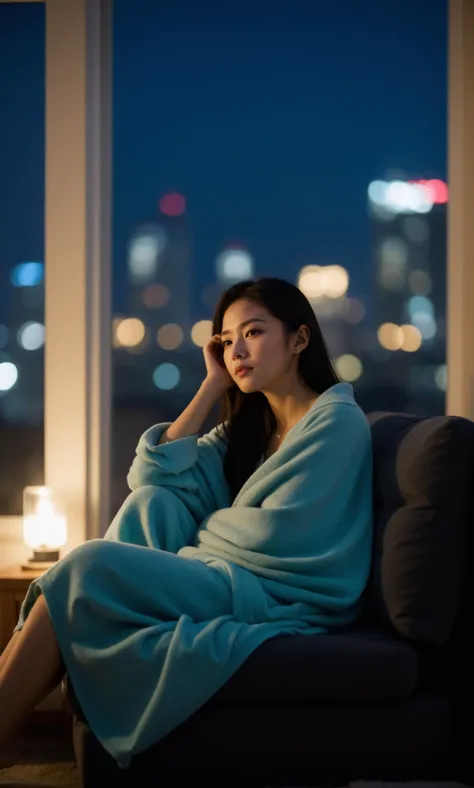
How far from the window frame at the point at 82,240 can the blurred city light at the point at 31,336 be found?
3.9 inches

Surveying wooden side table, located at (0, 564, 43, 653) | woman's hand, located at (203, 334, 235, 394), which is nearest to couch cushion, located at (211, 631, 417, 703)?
woman's hand, located at (203, 334, 235, 394)

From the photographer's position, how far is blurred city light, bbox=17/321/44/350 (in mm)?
3211

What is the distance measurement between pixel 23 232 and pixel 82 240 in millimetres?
283

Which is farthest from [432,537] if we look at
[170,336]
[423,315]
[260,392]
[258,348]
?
[170,336]

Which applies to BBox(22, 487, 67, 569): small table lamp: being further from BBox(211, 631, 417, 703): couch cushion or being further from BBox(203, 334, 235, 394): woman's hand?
BBox(211, 631, 417, 703): couch cushion

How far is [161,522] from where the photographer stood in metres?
2.42

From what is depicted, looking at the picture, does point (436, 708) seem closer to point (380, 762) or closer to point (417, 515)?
point (380, 762)

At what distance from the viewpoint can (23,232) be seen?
10.7 feet

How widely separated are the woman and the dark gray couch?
0.06 meters

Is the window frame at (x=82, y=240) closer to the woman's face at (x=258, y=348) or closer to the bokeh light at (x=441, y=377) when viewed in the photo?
the bokeh light at (x=441, y=377)

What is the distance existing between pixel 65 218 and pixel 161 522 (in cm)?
120

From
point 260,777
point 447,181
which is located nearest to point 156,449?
point 260,777

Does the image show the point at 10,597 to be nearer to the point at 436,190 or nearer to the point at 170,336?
the point at 170,336

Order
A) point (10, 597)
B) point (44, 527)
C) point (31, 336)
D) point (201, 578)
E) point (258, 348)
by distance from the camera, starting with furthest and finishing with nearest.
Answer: point (31, 336)
point (44, 527)
point (10, 597)
point (258, 348)
point (201, 578)
